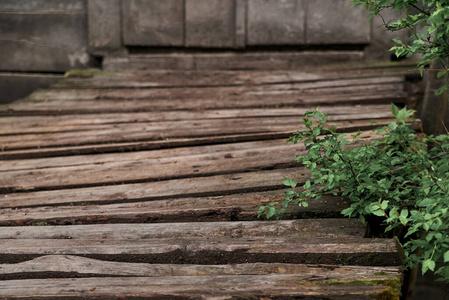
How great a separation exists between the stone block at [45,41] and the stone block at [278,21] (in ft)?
6.55

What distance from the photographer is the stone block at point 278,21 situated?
17.5 ft

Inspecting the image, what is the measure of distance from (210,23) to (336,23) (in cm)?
143

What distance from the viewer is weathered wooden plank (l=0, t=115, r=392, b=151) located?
3.44 meters

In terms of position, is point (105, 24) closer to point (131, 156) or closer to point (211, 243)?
point (131, 156)

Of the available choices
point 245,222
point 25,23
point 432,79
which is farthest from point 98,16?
point 245,222

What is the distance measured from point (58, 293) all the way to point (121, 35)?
14.0 feet

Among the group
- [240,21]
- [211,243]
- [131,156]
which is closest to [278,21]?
[240,21]

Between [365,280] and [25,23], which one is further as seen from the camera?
[25,23]

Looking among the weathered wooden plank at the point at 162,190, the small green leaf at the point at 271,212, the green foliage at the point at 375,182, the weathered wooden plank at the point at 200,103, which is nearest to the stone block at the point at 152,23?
the weathered wooden plank at the point at 200,103

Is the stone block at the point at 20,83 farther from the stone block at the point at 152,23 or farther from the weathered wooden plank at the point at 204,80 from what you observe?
the stone block at the point at 152,23

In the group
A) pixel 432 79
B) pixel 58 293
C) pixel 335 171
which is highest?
pixel 432 79

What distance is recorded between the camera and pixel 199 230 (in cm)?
207

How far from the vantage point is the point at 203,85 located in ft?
16.0

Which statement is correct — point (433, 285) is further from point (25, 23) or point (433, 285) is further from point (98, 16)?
point (25, 23)
